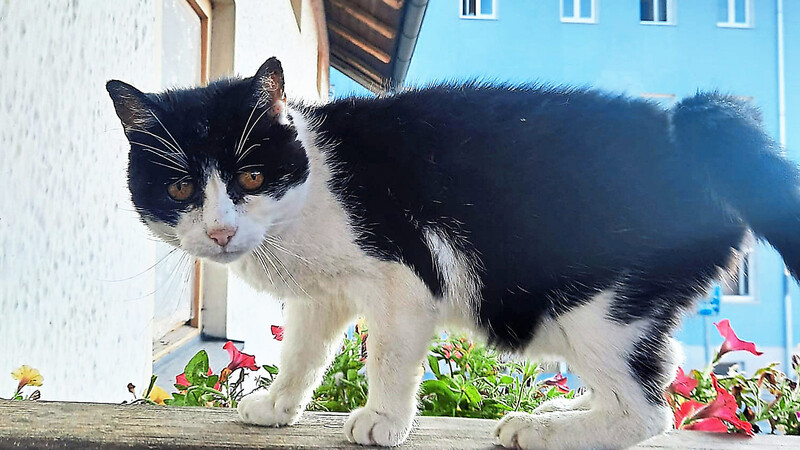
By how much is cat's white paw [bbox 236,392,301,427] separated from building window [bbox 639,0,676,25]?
1.06 meters

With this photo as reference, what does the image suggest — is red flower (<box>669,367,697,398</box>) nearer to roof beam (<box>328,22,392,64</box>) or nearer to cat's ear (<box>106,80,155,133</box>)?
cat's ear (<box>106,80,155,133</box>)

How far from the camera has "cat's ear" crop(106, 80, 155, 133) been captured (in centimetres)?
57

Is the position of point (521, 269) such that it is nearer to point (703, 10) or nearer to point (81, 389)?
point (81, 389)

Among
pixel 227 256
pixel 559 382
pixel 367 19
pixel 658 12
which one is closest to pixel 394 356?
pixel 227 256

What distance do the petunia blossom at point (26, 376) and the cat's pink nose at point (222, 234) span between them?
25 cm

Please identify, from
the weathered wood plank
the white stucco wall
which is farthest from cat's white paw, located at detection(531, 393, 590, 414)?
the white stucco wall

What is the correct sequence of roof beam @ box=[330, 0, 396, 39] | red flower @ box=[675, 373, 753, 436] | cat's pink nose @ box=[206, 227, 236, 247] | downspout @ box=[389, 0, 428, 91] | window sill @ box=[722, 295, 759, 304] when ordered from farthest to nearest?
roof beam @ box=[330, 0, 396, 39] → downspout @ box=[389, 0, 428, 91] → window sill @ box=[722, 295, 759, 304] → red flower @ box=[675, 373, 753, 436] → cat's pink nose @ box=[206, 227, 236, 247]

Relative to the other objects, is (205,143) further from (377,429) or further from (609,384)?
(609,384)

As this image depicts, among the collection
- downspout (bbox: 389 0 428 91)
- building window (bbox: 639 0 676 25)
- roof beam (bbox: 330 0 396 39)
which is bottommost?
building window (bbox: 639 0 676 25)

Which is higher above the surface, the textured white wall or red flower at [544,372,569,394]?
the textured white wall

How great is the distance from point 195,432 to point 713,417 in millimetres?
527

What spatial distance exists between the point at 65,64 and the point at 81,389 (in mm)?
389

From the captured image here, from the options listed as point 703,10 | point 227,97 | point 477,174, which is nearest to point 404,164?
point 477,174

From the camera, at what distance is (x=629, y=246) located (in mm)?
583
